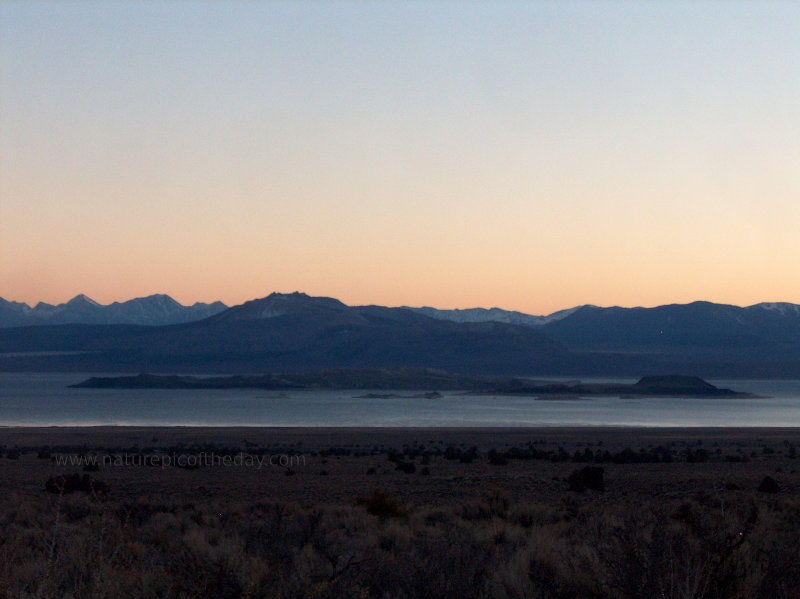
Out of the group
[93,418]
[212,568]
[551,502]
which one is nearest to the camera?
[212,568]

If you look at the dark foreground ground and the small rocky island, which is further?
the small rocky island

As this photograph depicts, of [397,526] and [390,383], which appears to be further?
[390,383]

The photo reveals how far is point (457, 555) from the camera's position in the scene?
8.86m

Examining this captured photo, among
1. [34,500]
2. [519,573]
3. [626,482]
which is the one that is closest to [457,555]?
[519,573]

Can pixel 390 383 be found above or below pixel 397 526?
below

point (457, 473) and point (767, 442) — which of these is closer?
point (457, 473)

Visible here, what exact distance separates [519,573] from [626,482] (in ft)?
42.2

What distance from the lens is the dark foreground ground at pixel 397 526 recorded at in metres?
7.24

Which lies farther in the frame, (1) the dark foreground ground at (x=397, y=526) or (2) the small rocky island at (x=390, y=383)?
(2) the small rocky island at (x=390, y=383)

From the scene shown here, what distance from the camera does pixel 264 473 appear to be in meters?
24.1

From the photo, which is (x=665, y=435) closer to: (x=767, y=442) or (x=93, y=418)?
(x=767, y=442)

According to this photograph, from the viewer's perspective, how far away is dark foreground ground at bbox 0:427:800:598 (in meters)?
7.24

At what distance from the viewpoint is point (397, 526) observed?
12133mm

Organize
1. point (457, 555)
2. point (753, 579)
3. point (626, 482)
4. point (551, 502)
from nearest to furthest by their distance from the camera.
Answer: point (753, 579), point (457, 555), point (551, 502), point (626, 482)
